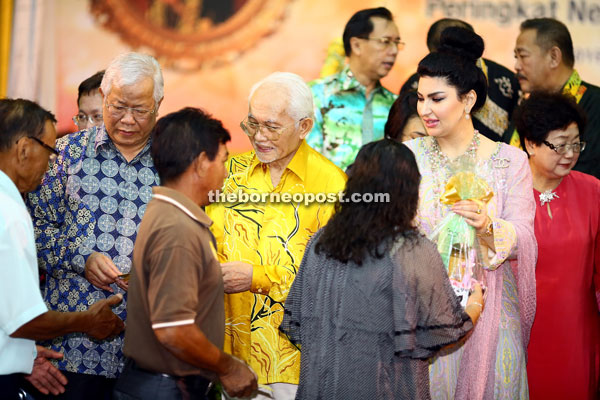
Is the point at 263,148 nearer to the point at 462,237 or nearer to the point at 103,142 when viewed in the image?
the point at 103,142

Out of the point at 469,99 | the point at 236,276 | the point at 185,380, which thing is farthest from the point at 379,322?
the point at 469,99

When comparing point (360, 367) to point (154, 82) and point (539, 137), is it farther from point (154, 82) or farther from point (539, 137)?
point (539, 137)

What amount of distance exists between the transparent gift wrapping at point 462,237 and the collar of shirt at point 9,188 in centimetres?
165

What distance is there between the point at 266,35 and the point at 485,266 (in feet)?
11.7

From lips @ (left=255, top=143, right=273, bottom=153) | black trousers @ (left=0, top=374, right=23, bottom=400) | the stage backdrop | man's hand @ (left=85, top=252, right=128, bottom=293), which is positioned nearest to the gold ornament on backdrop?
the stage backdrop

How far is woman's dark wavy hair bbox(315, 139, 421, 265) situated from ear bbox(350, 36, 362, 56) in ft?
9.48

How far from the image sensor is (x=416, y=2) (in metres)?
6.21

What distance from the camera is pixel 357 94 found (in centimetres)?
538

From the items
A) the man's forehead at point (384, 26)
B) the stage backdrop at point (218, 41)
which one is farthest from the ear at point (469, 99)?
the stage backdrop at point (218, 41)

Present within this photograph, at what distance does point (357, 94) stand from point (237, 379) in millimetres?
3092

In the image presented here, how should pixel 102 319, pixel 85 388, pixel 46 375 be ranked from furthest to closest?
1. pixel 85 388
2. pixel 46 375
3. pixel 102 319

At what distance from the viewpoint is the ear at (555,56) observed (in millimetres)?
5121

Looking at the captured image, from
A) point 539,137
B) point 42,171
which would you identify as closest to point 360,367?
point 42,171

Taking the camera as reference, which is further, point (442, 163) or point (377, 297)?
point (442, 163)
